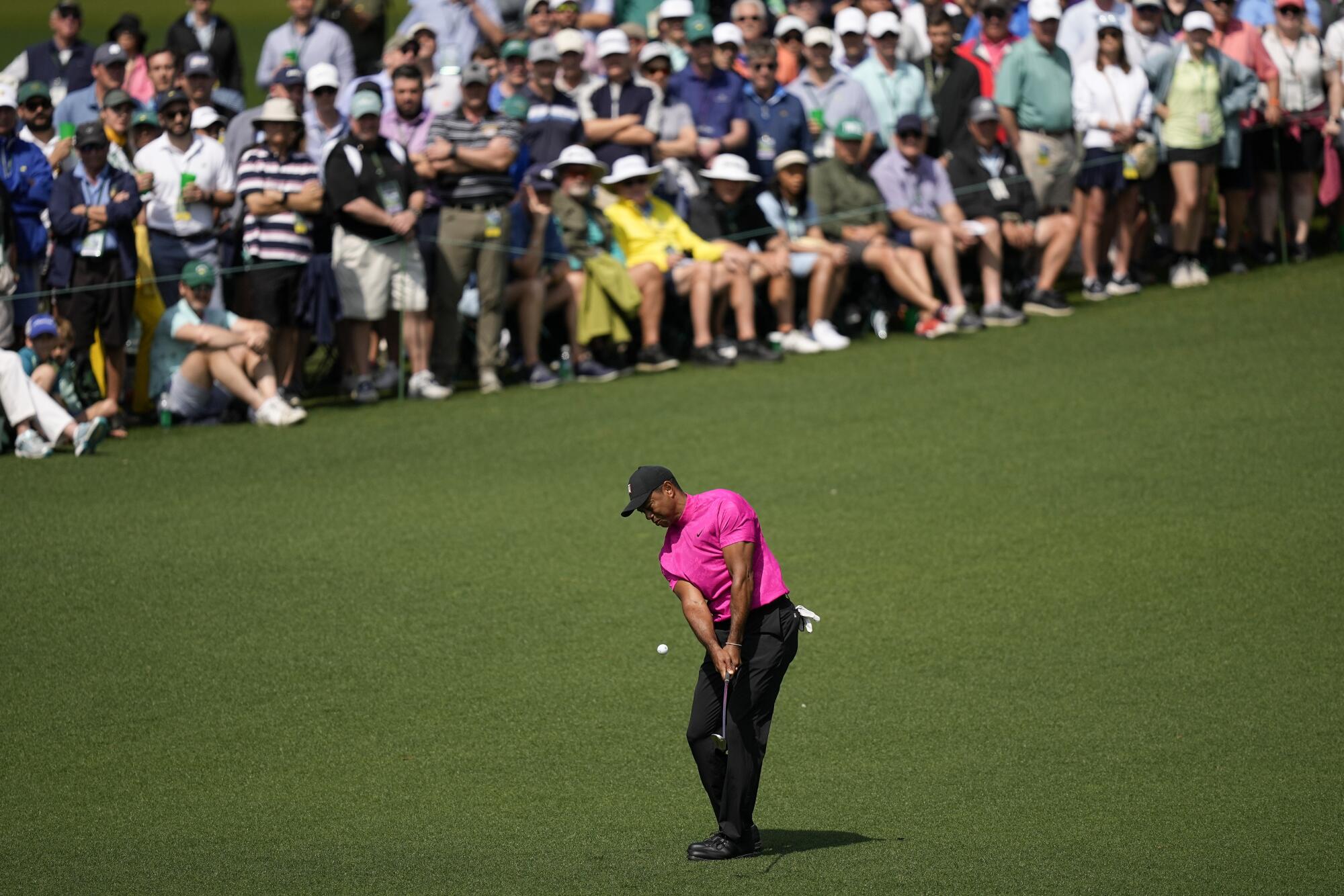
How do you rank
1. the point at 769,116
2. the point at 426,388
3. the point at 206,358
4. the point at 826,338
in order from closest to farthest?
the point at 206,358 → the point at 426,388 → the point at 826,338 → the point at 769,116

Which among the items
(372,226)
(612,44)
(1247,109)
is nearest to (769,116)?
(612,44)

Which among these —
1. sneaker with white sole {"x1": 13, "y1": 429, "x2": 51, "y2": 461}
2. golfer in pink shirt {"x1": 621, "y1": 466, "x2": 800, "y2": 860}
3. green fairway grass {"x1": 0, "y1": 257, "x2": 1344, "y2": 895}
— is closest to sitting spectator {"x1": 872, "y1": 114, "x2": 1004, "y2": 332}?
green fairway grass {"x1": 0, "y1": 257, "x2": 1344, "y2": 895}

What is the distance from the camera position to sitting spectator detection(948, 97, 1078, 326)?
16141 millimetres

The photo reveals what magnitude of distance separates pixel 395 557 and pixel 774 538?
2.37 meters

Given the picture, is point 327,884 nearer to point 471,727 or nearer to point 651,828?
point 651,828

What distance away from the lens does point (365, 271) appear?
14219mm

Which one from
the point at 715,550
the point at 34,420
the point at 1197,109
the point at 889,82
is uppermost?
the point at 889,82

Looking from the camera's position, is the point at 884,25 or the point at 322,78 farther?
the point at 884,25

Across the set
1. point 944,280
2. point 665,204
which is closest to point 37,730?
point 665,204

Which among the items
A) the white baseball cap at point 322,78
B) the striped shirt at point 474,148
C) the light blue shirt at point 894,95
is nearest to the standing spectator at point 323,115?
the white baseball cap at point 322,78

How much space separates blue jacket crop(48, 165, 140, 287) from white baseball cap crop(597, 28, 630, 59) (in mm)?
4336

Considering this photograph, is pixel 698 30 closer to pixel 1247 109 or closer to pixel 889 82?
pixel 889 82

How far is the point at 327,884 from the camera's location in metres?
6.66

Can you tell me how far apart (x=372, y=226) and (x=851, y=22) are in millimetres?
5255
